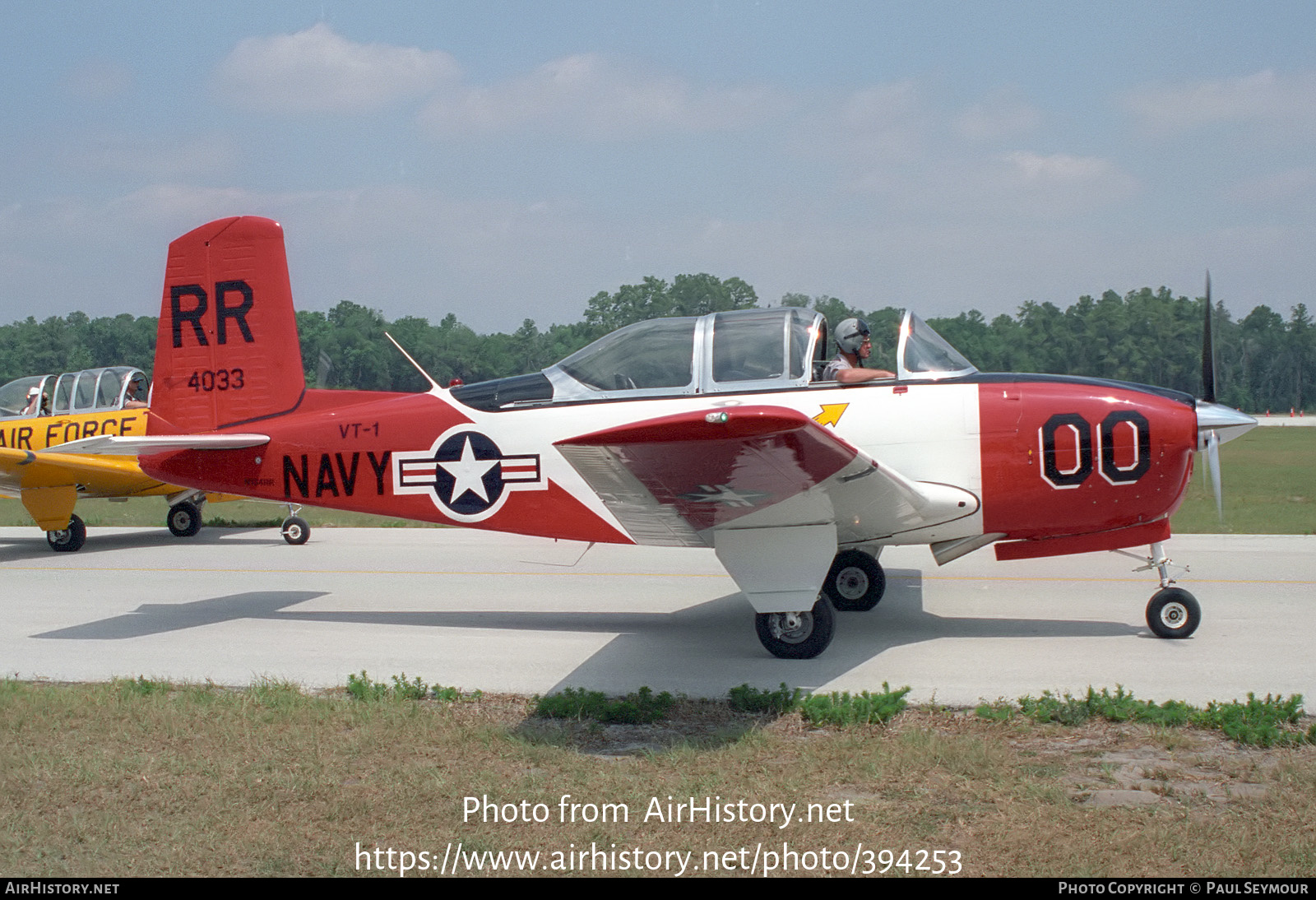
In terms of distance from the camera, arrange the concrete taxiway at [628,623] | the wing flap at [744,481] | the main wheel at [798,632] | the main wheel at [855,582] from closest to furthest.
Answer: the wing flap at [744,481], the concrete taxiway at [628,623], the main wheel at [798,632], the main wheel at [855,582]

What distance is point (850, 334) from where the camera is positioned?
7.44m

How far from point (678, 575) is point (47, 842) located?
22.7ft

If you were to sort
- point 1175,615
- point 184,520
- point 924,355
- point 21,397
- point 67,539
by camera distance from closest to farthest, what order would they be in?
1. point 1175,615
2. point 924,355
3. point 67,539
4. point 184,520
5. point 21,397

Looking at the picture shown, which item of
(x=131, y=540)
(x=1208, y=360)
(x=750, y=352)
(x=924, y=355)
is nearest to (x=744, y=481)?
(x=750, y=352)

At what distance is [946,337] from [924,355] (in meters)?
24.2

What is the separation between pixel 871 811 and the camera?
4.14 meters

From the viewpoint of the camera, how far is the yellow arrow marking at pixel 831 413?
284 inches

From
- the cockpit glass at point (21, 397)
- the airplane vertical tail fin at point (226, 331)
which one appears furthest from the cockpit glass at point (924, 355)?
the cockpit glass at point (21, 397)

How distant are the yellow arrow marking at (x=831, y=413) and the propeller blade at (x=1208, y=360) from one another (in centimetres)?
278

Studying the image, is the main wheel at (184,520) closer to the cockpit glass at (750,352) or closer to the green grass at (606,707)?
the cockpit glass at (750,352)

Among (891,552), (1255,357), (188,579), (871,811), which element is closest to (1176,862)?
(871,811)

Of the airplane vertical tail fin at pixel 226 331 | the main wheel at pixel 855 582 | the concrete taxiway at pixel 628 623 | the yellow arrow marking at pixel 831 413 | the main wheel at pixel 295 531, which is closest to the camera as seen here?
the concrete taxiway at pixel 628 623

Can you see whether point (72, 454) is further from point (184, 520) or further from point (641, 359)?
point (641, 359)

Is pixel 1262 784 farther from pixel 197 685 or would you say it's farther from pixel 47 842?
pixel 197 685
